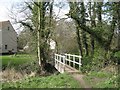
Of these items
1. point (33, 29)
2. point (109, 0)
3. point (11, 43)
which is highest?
point (109, 0)

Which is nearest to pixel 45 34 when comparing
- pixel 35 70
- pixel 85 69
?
pixel 35 70

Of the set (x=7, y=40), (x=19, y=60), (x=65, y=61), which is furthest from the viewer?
(x=7, y=40)

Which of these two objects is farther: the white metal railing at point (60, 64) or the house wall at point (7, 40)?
the house wall at point (7, 40)

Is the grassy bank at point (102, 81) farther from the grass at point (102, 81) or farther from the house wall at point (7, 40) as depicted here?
the house wall at point (7, 40)

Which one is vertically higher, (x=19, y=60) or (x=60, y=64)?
(x=60, y=64)

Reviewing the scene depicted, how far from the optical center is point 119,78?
13.3 meters

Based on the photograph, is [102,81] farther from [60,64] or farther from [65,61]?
[65,61]

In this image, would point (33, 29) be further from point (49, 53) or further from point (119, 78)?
point (119, 78)

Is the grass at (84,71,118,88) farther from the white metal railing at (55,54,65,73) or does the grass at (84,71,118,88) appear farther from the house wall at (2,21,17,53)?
the house wall at (2,21,17,53)

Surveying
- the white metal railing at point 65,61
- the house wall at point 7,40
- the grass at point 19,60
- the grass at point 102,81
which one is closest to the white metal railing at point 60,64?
the white metal railing at point 65,61

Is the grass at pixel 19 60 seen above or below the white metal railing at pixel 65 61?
below

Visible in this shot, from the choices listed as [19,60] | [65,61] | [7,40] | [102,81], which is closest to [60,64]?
[65,61]

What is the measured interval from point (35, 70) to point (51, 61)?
437 cm

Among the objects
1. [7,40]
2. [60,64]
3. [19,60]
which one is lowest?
[19,60]
